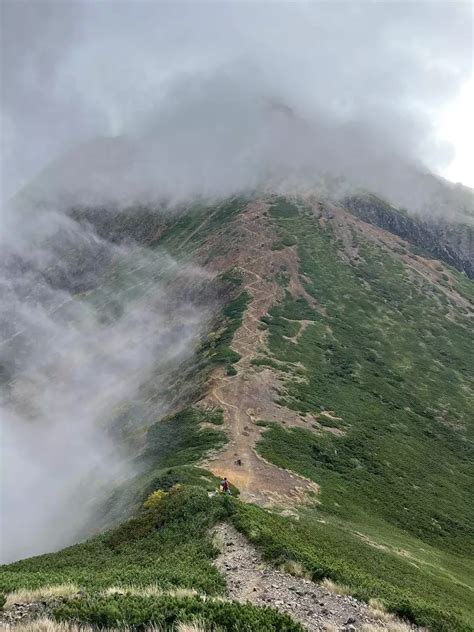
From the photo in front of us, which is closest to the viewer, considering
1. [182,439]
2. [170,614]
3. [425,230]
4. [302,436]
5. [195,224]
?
[170,614]

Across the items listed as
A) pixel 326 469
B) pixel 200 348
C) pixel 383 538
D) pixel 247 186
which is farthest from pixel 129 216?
pixel 383 538

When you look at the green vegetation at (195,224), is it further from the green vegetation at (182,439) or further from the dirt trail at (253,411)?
the green vegetation at (182,439)

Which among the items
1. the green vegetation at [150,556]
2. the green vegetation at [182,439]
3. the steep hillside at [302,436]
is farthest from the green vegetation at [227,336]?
the green vegetation at [150,556]

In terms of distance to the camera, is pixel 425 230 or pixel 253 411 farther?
pixel 425 230

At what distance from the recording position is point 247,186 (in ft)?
522

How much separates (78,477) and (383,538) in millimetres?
37485

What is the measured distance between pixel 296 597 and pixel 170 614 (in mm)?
6027

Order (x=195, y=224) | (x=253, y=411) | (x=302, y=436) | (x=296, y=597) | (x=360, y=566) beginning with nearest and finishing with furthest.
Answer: (x=296, y=597), (x=360, y=566), (x=302, y=436), (x=253, y=411), (x=195, y=224)

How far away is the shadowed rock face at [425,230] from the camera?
5659 inches

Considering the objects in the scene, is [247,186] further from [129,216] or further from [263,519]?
[263,519]

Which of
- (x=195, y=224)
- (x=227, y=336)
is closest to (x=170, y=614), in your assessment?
(x=227, y=336)

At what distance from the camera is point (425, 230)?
15562cm

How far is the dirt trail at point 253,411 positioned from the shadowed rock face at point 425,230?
54729mm

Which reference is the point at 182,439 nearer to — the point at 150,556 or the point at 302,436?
the point at 302,436
